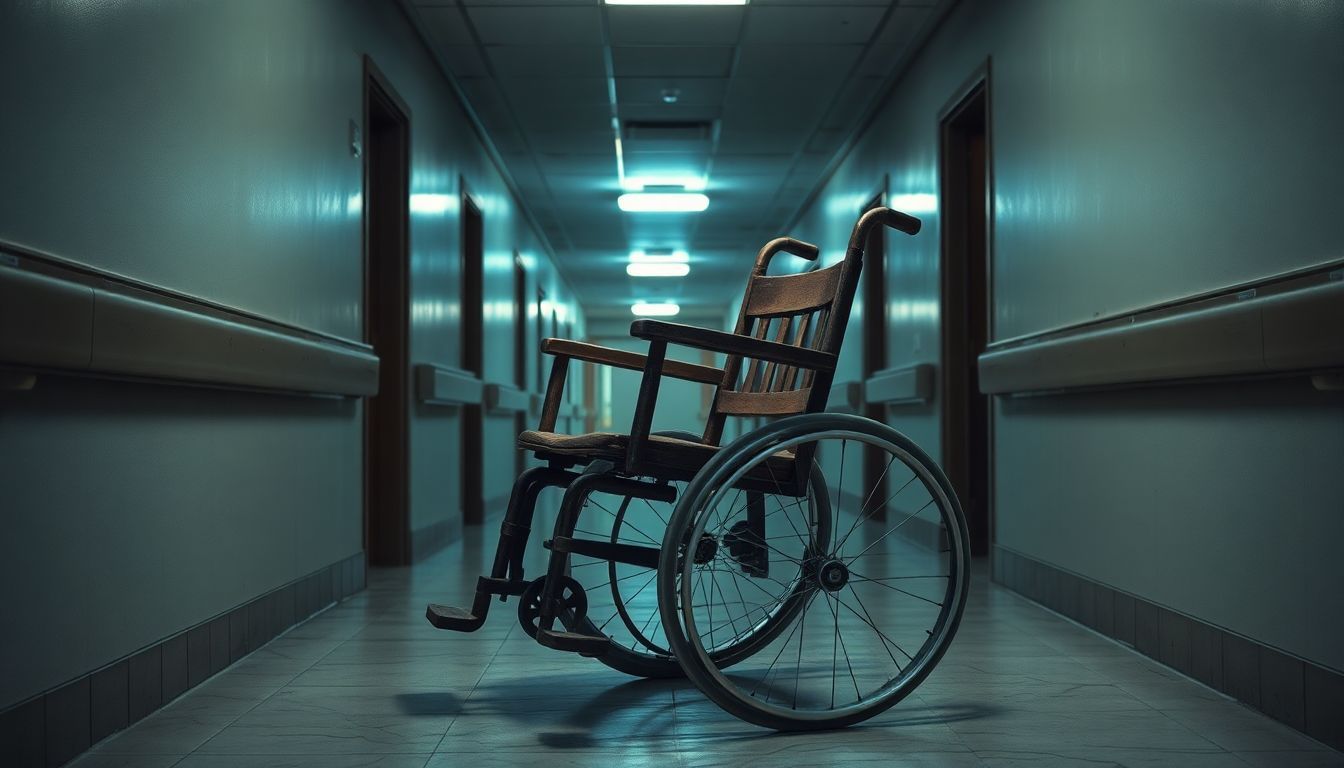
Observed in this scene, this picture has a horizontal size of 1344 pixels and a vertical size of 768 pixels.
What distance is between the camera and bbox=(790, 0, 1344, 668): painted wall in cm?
213

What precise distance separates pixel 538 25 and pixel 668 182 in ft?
11.3

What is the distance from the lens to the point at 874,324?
7.19 meters

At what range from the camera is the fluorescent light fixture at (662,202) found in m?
9.00

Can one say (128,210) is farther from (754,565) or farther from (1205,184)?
(1205,184)

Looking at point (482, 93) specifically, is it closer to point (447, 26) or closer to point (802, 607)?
point (447, 26)

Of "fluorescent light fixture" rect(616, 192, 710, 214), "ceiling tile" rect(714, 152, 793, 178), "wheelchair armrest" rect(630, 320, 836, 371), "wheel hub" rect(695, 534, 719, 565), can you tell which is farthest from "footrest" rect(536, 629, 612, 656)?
"fluorescent light fixture" rect(616, 192, 710, 214)

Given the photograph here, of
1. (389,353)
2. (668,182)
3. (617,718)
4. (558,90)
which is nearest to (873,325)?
(668,182)

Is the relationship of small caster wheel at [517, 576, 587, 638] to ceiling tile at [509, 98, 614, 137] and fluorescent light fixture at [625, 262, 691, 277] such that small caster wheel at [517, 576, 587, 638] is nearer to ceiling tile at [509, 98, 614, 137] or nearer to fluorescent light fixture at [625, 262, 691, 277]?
ceiling tile at [509, 98, 614, 137]

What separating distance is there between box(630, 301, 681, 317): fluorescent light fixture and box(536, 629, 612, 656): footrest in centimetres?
1533

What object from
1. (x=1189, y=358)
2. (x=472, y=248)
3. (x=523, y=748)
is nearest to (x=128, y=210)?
(x=523, y=748)

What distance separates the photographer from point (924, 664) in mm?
2172

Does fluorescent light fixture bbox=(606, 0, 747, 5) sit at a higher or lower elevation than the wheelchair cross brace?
higher

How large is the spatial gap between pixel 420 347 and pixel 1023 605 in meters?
2.92

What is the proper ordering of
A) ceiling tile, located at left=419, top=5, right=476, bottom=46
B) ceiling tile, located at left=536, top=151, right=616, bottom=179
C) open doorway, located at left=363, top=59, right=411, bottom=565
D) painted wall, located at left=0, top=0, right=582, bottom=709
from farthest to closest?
ceiling tile, located at left=536, top=151, right=616, bottom=179 → ceiling tile, located at left=419, top=5, right=476, bottom=46 → open doorway, located at left=363, top=59, right=411, bottom=565 → painted wall, located at left=0, top=0, right=582, bottom=709
